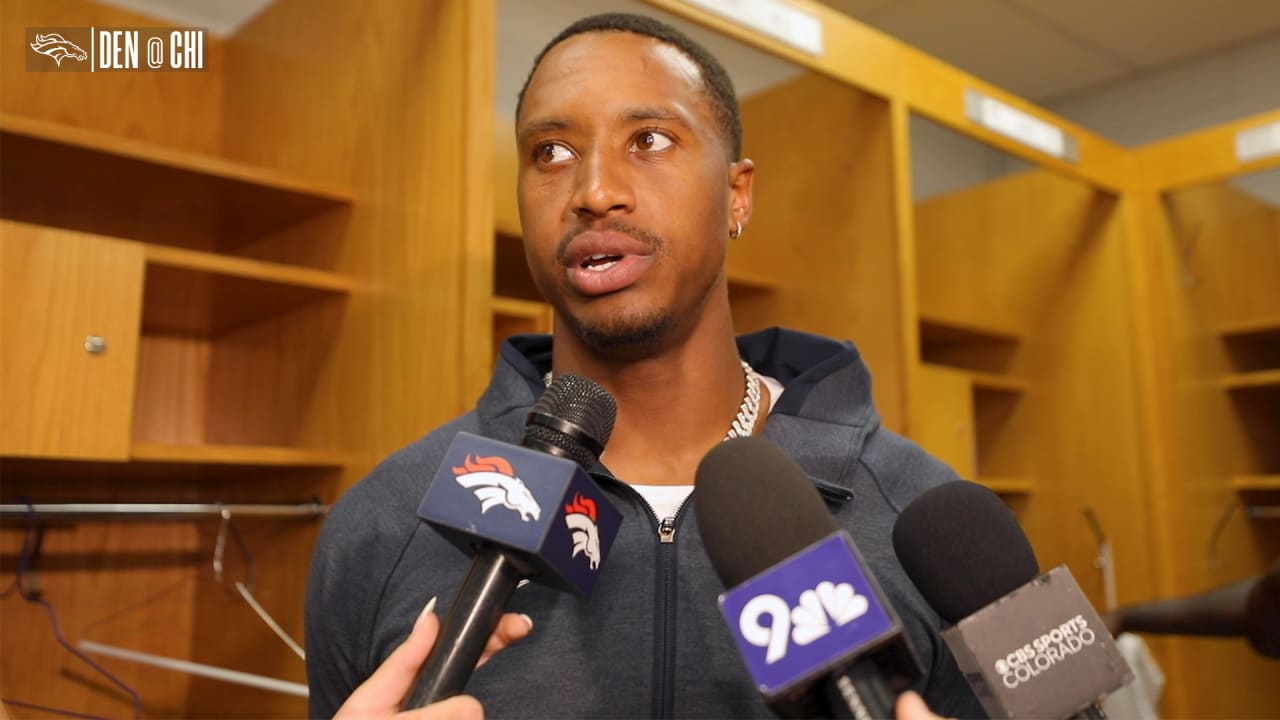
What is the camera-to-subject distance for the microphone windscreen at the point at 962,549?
70 cm

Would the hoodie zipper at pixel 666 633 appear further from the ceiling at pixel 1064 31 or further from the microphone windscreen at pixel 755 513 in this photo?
the ceiling at pixel 1064 31

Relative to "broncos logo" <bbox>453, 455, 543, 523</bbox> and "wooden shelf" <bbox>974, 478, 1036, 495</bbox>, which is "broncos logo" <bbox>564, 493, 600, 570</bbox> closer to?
"broncos logo" <bbox>453, 455, 543, 523</bbox>

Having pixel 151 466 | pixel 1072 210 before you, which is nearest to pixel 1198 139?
pixel 1072 210

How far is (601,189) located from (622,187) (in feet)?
0.10

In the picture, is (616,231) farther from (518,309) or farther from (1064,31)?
(1064,31)

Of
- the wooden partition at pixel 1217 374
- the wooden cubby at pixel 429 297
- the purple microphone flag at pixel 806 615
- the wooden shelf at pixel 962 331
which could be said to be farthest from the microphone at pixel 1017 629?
the wooden partition at pixel 1217 374

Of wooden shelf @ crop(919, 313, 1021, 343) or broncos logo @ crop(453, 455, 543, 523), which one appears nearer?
broncos logo @ crop(453, 455, 543, 523)

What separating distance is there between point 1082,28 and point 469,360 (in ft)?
10.5

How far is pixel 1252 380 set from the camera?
294 cm

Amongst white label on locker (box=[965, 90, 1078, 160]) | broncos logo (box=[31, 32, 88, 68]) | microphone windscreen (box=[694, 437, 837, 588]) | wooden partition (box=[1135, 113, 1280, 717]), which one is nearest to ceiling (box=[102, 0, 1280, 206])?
wooden partition (box=[1135, 113, 1280, 717])

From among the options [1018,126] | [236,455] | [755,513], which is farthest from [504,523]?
[1018,126]

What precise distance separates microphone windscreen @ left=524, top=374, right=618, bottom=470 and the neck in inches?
15.2

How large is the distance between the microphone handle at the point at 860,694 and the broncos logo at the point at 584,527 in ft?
0.73

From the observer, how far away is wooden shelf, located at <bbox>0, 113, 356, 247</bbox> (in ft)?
5.70
